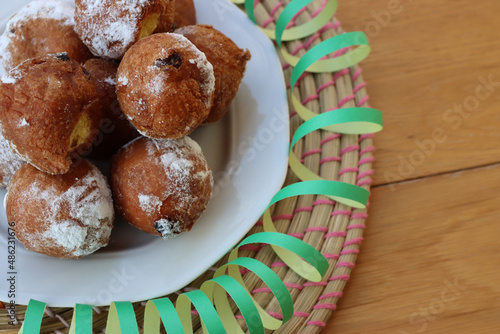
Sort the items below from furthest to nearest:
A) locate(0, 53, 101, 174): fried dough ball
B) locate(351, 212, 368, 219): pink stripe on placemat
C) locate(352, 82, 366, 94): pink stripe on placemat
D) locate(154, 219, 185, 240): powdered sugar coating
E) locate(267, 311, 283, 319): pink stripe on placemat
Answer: locate(352, 82, 366, 94): pink stripe on placemat, locate(351, 212, 368, 219): pink stripe on placemat, locate(267, 311, 283, 319): pink stripe on placemat, locate(154, 219, 185, 240): powdered sugar coating, locate(0, 53, 101, 174): fried dough ball

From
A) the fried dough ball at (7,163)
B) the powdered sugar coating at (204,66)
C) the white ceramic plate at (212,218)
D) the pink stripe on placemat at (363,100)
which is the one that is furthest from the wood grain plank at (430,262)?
the fried dough ball at (7,163)

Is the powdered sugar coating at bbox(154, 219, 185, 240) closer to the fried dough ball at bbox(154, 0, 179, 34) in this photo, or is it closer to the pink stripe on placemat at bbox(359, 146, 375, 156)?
the fried dough ball at bbox(154, 0, 179, 34)

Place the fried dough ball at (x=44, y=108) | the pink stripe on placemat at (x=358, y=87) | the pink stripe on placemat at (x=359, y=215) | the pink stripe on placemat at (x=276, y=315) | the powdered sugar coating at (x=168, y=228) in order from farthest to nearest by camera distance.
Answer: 1. the pink stripe on placemat at (x=358, y=87)
2. the pink stripe on placemat at (x=359, y=215)
3. the pink stripe on placemat at (x=276, y=315)
4. the powdered sugar coating at (x=168, y=228)
5. the fried dough ball at (x=44, y=108)

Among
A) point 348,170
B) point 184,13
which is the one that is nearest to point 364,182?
point 348,170

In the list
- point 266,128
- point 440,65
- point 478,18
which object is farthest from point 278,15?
point 478,18

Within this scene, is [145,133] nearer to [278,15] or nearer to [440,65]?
[278,15]

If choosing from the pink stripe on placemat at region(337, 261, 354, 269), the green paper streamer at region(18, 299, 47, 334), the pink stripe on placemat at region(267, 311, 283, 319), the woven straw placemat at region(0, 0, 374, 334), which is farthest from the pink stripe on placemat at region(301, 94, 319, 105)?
the green paper streamer at region(18, 299, 47, 334)

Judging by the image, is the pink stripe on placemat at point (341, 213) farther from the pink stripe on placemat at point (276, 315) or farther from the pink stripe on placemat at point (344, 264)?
the pink stripe on placemat at point (276, 315)
